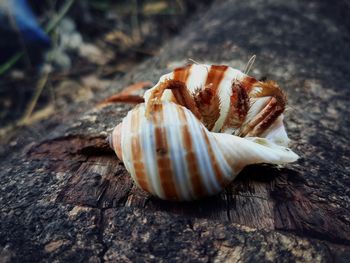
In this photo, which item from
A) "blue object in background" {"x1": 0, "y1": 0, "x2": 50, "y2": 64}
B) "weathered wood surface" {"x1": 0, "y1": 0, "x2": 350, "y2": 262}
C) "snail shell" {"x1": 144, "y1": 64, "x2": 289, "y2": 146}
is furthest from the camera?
"blue object in background" {"x1": 0, "y1": 0, "x2": 50, "y2": 64}

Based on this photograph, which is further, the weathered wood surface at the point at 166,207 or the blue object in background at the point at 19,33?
the blue object in background at the point at 19,33

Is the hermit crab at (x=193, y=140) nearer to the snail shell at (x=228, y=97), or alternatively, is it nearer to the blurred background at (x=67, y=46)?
the snail shell at (x=228, y=97)

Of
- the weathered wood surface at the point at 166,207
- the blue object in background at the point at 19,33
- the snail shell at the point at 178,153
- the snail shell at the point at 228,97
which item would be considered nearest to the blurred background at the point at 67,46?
the blue object in background at the point at 19,33

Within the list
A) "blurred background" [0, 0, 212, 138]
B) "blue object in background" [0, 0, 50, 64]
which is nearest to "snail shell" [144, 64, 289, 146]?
"blurred background" [0, 0, 212, 138]

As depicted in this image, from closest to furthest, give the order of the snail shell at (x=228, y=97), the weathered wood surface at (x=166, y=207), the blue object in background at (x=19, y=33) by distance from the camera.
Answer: the weathered wood surface at (x=166, y=207), the snail shell at (x=228, y=97), the blue object in background at (x=19, y=33)

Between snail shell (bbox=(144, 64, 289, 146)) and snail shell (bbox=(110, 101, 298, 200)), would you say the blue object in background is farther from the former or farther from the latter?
snail shell (bbox=(110, 101, 298, 200))
